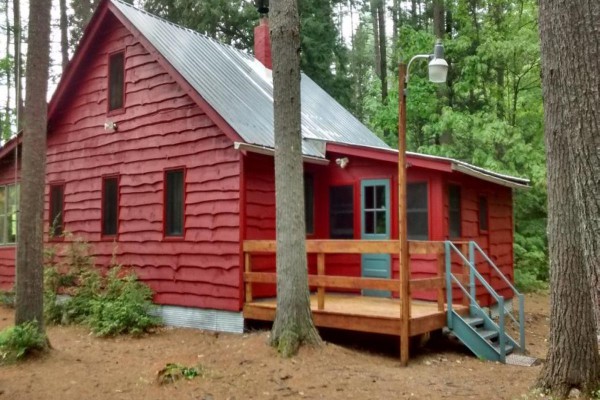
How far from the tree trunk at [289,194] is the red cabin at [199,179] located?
70.5 inches

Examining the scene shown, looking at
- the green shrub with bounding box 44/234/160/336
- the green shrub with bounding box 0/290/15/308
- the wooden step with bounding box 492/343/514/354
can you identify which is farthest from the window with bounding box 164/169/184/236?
the wooden step with bounding box 492/343/514/354

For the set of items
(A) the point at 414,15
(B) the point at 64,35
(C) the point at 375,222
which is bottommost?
(C) the point at 375,222

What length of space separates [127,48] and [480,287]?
8.64 meters

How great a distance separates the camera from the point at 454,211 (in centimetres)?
1031

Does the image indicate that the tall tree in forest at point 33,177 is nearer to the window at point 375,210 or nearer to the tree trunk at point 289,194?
the tree trunk at point 289,194

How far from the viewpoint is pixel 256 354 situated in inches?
293

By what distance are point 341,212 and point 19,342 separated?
6074 mm

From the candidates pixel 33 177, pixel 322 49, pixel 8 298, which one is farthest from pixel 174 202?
pixel 322 49

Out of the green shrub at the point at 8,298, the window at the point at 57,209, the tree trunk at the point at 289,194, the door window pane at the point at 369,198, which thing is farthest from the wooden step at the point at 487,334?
the green shrub at the point at 8,298

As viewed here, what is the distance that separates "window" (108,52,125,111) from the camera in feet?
39.0

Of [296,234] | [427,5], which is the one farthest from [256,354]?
[427,5]

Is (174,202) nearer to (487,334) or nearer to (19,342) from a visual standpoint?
(19,342)

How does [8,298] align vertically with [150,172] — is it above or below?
below

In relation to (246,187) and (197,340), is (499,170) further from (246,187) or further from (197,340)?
(197,340)
